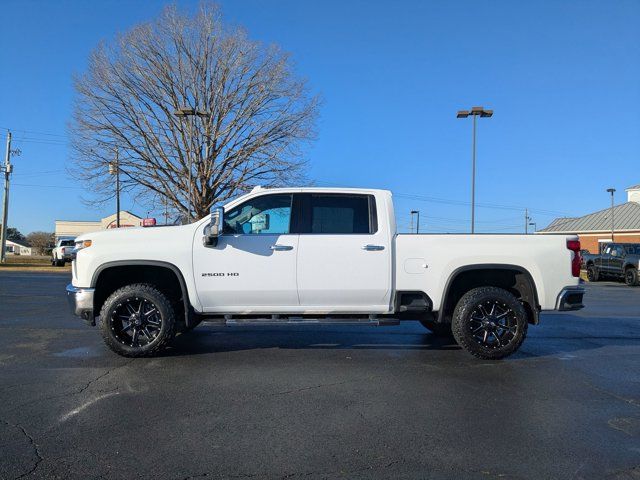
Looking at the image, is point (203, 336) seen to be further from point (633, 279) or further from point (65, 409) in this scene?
point (633, 279)

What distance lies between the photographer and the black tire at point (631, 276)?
23.2 meters

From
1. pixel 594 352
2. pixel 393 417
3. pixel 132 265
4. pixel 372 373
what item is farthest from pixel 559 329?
pixel 132 265

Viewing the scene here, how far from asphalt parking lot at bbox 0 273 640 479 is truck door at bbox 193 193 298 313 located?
751 millimetres

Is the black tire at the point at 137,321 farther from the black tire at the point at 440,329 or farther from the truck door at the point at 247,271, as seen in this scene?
the black tire at the point at 440,329

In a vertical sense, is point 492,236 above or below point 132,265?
above

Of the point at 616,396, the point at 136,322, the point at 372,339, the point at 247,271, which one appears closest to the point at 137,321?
the point at 136,322

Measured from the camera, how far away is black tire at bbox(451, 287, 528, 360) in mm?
6211

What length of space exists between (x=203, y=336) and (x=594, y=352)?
18.4 ft

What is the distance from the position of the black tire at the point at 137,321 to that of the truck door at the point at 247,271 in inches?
18.9

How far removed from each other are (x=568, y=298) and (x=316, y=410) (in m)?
3.66

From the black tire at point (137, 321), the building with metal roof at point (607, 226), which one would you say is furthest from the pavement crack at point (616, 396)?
the building with metal roof at point (607, 226)

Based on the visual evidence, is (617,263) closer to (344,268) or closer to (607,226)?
(344,268)

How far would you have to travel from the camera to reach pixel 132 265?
6.14m

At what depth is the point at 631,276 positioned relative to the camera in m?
23.6
